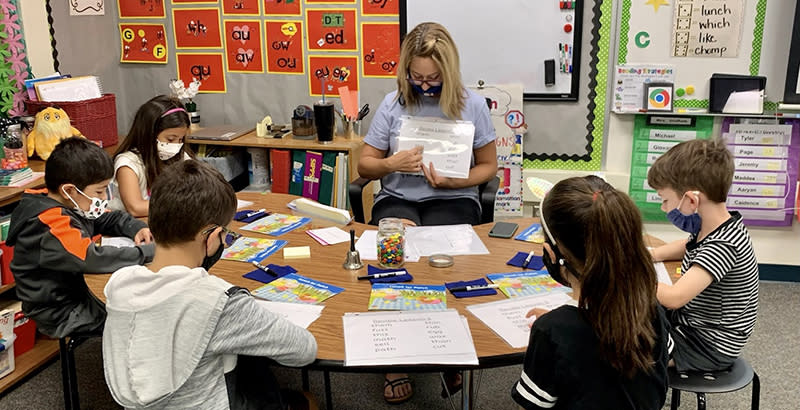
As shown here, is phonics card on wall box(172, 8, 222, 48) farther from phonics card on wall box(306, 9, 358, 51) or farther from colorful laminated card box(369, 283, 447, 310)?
colorful laminated card box(369, 283, 447, 310)

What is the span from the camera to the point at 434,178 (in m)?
2.69

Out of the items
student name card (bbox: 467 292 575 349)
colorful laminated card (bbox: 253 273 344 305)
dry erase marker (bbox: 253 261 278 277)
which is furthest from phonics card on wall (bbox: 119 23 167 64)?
student name card (bbox: 467 292 575 349)

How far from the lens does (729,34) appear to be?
3.24 meters

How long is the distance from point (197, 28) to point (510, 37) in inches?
70.9

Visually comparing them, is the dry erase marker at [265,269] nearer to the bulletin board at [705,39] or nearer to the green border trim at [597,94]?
the green border trim at [597,94]

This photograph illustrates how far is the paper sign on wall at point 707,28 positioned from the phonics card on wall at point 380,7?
1409 mm

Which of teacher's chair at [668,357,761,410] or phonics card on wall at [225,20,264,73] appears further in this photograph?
phonics card on wall at [225,20,264,73]

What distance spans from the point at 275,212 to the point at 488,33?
1.63 meters

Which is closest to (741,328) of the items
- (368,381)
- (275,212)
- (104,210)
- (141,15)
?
(368,381)

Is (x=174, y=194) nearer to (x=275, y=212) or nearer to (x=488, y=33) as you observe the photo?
(x=275, y=212)

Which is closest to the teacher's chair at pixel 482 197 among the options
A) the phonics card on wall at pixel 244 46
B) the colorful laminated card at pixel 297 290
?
the colorful laminated card at pixel 297 290

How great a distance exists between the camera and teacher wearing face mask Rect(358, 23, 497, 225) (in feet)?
8.66

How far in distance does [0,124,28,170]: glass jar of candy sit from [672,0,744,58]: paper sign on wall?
3122 millimetres

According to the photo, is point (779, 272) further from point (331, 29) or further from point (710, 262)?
point (331, 29)
